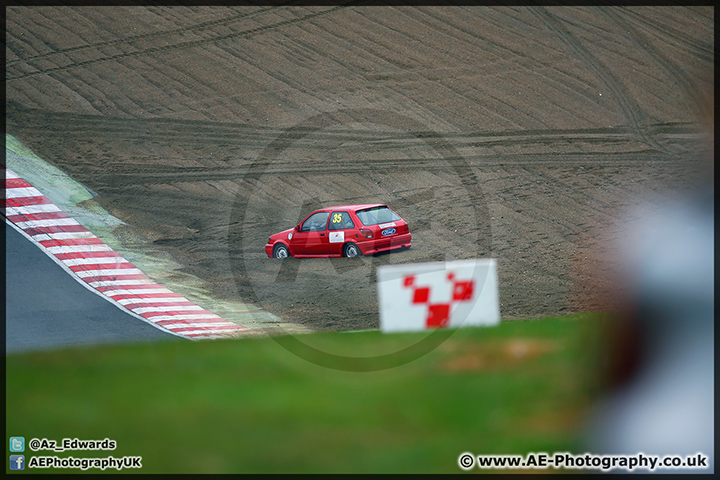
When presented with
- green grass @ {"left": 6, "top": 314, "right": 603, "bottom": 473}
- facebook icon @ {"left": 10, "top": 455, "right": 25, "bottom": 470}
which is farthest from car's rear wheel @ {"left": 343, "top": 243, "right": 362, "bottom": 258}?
facebook icon @ {"left": 10, "top": 455, "right": 25, "bottom": 470}

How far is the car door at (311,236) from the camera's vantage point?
14.3 meters

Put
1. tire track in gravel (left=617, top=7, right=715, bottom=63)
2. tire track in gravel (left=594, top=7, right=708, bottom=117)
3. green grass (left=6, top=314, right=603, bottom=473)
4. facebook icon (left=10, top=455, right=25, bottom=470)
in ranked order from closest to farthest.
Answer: green grass (left=6, top=314, right=603, bottom=473) < facebook icon (left=10, top=455, right=25, bottom=470) < tire track in gravel (left=594, top=7, right=708, bottom=117) < tire track in gravel (left=617, top=7, right=715, bottom=63)

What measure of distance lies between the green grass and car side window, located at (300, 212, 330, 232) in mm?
8682

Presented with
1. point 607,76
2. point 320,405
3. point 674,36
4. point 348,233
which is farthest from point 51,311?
point 674,36

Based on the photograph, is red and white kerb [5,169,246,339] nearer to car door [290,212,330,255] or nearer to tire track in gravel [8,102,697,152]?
car door [290,212,330,255]

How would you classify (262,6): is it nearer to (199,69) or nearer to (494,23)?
(199,69)

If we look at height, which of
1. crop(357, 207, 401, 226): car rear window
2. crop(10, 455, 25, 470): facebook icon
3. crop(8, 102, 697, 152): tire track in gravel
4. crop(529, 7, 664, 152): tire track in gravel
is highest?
crop(529, 7, 664, 152): tire track in gravel

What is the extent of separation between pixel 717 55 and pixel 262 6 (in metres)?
16.3

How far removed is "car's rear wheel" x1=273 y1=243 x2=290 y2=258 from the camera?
48.6 ft

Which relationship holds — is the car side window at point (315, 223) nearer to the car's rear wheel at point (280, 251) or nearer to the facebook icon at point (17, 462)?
the car's rear wheel at point (280, 251)

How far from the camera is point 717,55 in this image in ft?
70.5

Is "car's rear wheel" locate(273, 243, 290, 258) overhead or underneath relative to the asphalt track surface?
overhead

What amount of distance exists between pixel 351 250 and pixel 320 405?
31.4 ft

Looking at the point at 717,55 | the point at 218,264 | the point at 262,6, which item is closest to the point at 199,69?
the point at 262,6
